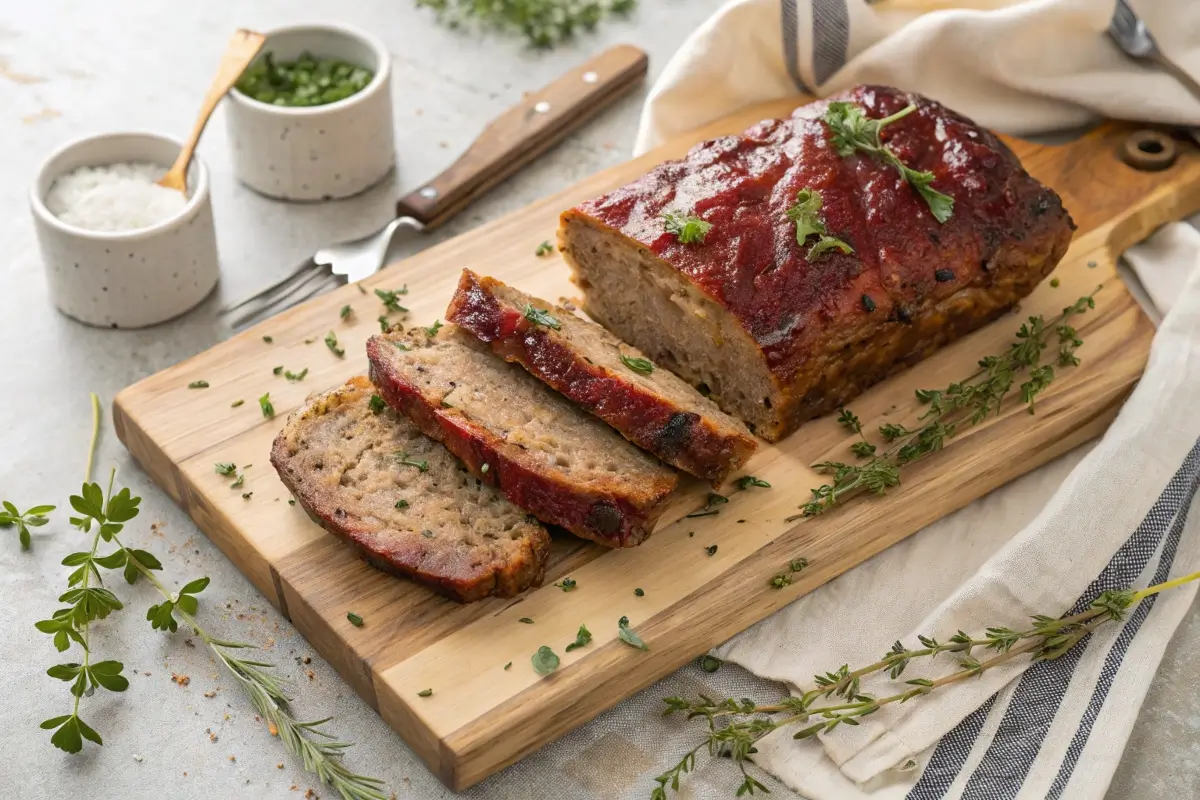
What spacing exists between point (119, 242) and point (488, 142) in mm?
1833

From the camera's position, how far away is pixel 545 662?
424 centimetres

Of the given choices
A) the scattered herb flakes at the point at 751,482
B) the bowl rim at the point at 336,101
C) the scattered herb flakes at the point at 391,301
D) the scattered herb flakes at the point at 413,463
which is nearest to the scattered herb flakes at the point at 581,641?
the scattered herb flakes at the point at 413,463

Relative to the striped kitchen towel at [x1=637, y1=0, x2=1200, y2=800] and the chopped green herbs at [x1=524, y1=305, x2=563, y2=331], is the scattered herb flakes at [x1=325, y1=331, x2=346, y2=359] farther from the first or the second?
the striped kitchen towel at [x1=637, y1=0, x2=1200, y2=800]

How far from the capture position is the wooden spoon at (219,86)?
18.7 feet

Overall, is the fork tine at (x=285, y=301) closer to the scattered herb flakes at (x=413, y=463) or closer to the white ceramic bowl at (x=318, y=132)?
the white ceramic bowl at (x=318, y=132)

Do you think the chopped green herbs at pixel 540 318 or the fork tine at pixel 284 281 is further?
the fork tine at pixel 284 281

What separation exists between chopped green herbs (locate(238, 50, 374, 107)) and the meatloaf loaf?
5.09 feet

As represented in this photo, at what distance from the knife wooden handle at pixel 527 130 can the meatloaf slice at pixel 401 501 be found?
1.52 meters

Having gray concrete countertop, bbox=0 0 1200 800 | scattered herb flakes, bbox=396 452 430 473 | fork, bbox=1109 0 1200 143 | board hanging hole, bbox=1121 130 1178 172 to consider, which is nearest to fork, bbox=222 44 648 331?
gray concrete countertop, bbox=0 0 1200 800

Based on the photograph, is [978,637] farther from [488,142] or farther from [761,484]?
[488,142]

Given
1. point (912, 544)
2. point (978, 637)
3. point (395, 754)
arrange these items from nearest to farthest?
point (395, 754) < point (978, 637) < point (912, 544)

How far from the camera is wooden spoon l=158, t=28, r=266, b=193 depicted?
5695 mm

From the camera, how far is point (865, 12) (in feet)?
21.4

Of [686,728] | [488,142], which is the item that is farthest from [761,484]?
[488,142]
